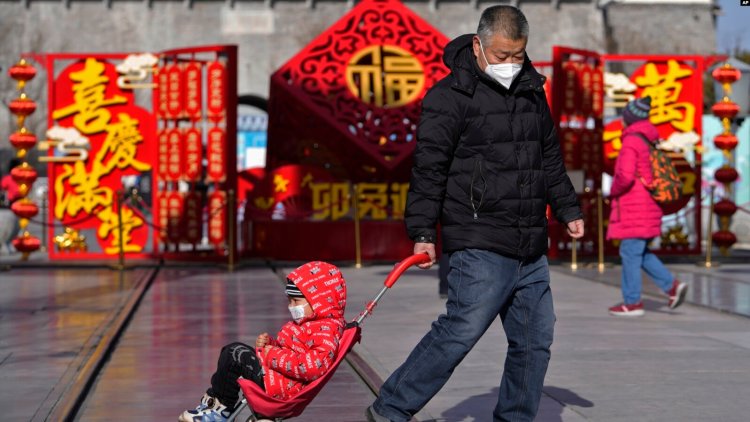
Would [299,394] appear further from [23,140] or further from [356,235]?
[23,140]

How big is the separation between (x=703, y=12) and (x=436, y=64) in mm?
33706

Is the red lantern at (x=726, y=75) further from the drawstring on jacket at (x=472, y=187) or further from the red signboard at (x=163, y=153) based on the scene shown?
the drawstring on jacket at (x=472, y=187)

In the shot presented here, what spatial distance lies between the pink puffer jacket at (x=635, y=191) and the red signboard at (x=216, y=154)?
8.81m

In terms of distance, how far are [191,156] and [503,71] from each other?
47.8ft

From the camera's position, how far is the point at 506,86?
6504 mm

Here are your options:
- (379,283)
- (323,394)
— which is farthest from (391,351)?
(379,283)

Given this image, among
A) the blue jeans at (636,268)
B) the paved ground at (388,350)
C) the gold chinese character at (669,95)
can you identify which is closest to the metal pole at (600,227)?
the gold chinese character at (669,95)

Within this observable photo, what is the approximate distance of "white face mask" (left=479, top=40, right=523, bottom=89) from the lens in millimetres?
6469

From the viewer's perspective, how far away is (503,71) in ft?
21.2

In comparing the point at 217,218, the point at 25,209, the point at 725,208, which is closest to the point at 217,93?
the point at 217,218

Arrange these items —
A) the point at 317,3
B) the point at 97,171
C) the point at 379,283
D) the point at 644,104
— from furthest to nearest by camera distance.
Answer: the point at 317,3 → the point at 97,171 → the point at 379,283 → the point at 644,104

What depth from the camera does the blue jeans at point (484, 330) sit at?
648cm

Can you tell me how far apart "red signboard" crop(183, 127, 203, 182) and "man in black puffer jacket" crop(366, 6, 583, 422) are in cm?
1431

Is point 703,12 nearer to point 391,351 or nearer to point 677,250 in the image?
point 677,250
